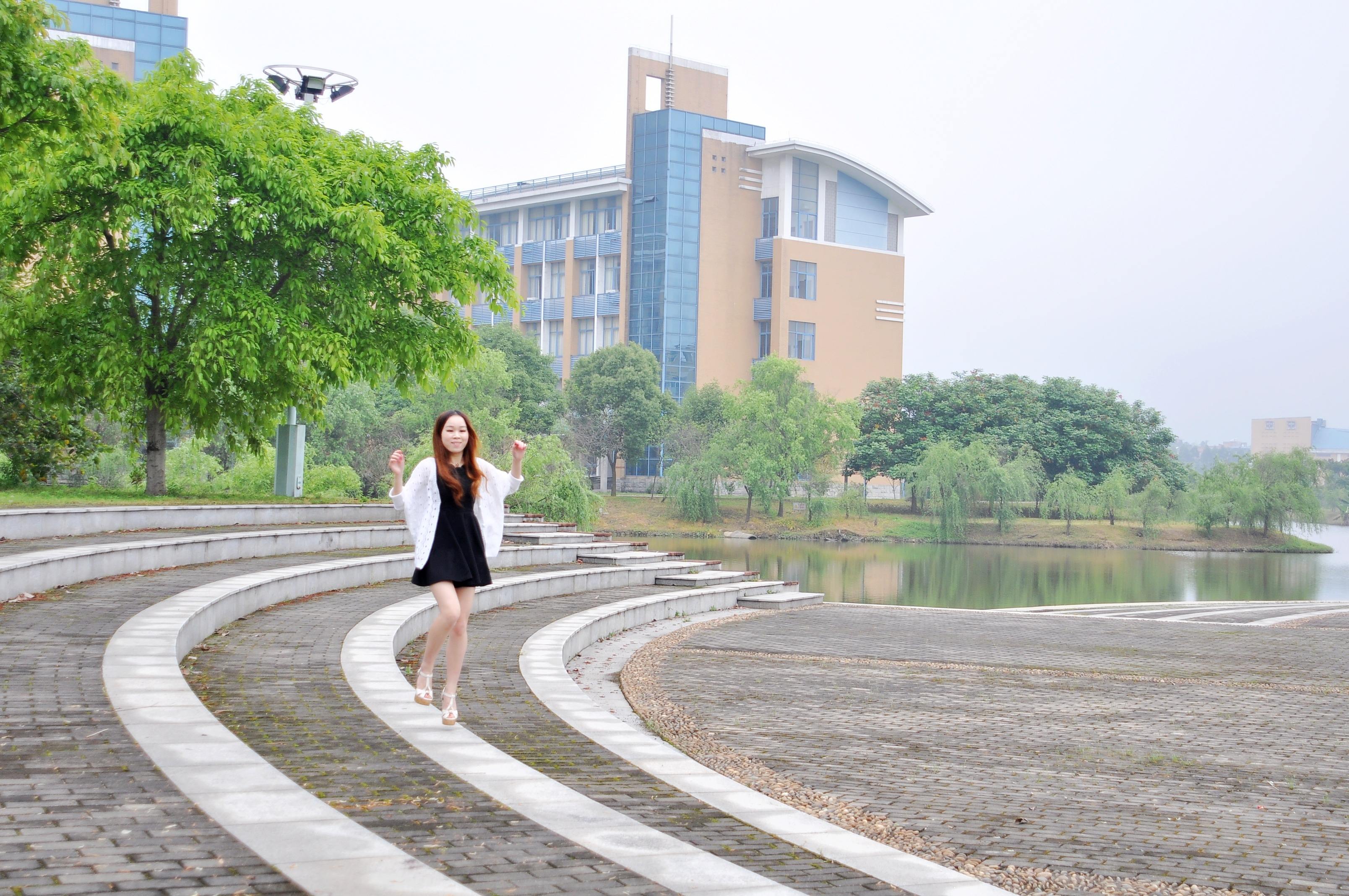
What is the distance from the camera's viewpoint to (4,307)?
1914cm

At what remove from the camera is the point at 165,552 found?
13383mm

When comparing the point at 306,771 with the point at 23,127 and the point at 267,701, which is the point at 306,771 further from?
the point at 23,127

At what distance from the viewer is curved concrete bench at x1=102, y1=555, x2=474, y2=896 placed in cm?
409

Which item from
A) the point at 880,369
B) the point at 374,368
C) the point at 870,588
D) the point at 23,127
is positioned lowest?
the point at 870,588

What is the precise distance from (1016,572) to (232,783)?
44.4 metres

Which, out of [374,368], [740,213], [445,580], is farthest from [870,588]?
[740,213]

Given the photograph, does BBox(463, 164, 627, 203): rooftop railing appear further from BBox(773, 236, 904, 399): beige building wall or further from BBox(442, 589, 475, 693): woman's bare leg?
BBox(442, 589, 475, 693): woman's bare leg

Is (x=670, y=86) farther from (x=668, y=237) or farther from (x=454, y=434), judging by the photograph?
(x=454, y=434)

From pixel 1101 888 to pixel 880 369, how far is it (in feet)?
297

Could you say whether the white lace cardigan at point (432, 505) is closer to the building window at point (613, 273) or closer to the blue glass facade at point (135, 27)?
the building window at point (613, 273)

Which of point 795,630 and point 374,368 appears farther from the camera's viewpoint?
point 374,368

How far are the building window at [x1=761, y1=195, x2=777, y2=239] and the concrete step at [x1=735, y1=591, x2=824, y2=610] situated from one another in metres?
71.5

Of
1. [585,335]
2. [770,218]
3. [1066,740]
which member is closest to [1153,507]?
[770,218]

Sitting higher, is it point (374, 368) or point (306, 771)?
point (374, 368)
